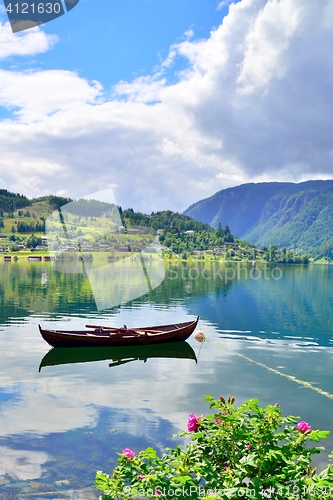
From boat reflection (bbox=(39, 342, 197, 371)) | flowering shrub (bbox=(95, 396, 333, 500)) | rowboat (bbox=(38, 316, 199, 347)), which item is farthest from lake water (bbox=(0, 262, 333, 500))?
flowering shrub (bbox=(95, 396, 333, 500))

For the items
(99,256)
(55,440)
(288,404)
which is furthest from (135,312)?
(99,256)

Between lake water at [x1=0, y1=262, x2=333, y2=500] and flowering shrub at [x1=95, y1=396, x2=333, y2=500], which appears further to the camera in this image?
lake water at [x1=0, y1=262, x2=333, y2=500]

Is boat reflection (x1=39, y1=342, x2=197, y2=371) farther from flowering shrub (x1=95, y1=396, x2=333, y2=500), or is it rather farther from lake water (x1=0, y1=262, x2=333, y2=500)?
flowering shrub (x1=95, y1=396, x2=333, y2=500)

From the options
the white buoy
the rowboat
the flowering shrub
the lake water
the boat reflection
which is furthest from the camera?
the white buoy

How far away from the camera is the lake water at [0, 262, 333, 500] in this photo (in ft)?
48.7

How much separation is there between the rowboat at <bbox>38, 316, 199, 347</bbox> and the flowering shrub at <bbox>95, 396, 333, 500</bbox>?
78.3 ft

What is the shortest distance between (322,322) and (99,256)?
159 metres

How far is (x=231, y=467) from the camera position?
22.5 ft

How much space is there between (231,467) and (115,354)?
24.5 m

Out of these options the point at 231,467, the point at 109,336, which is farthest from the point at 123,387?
the point at 231,467

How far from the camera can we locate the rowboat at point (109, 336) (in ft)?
99.2

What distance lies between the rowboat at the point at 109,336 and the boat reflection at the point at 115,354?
1.50 feet

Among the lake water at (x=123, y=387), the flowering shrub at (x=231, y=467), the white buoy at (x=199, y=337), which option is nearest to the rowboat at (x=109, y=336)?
the lake water at (x=123, y=387)

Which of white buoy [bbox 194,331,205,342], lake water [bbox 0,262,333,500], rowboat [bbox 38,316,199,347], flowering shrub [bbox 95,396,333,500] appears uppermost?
flowering shrub [bbox 95,396,333,500]
